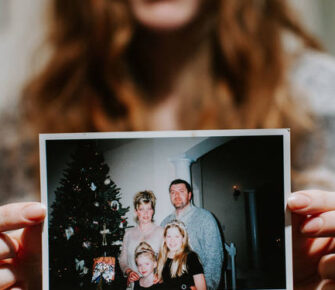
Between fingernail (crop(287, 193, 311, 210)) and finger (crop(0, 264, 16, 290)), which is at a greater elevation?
fingernail (crop(287, 193, 311, 210))

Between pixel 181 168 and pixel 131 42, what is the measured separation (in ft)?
1.22

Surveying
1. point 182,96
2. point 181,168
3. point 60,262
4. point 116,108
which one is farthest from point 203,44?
point 60,262

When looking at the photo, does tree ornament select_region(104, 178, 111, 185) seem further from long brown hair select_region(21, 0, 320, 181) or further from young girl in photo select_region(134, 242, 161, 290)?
long brown hair select_region(21, 0, 320, 181)

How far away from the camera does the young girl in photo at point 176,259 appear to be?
45cm

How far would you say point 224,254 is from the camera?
1.49 ft

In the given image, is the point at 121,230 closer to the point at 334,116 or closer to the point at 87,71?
the point at 87,71

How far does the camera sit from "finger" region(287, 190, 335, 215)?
0.45 meters

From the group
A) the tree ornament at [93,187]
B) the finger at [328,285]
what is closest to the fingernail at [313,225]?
the finger at [328,285]

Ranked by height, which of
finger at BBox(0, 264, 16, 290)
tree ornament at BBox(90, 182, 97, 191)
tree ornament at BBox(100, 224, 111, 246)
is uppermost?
tree ornament at BBox(90, 182, 97, 191)

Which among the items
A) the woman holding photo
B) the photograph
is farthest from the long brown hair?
the photograph

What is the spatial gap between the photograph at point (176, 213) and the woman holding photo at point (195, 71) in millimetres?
233

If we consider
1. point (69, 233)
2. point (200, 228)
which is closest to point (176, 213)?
point (200, 228)

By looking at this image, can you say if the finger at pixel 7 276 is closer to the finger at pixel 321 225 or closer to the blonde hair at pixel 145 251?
the blonde hair at pixel 145 251

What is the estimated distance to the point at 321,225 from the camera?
452 millimetres
